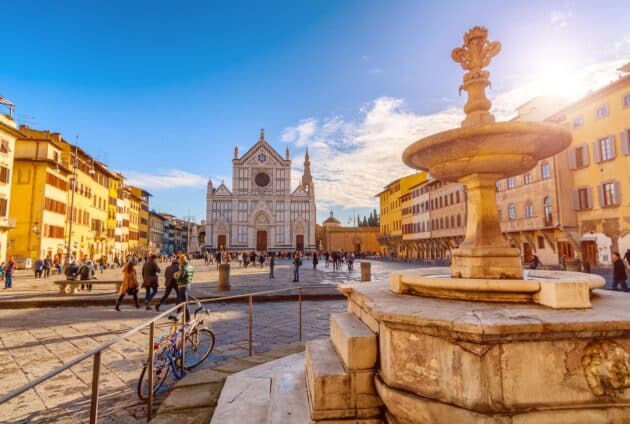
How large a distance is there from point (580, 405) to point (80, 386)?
184 inches

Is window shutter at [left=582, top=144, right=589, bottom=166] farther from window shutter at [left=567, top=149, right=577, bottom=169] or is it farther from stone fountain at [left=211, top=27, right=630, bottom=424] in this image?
stone fountain at [left=211, top=27, right=630, bottom=424]

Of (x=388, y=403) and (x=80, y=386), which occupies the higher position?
(x=388, y=403)

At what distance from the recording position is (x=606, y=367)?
75.5 inches

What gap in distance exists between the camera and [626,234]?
1798cm

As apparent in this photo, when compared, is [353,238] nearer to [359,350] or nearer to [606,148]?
[606,148]

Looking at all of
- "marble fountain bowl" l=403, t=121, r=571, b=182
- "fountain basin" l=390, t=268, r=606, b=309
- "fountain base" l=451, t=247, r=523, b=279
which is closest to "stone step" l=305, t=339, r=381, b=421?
"fountain basin" l=390, t=268, r=606, b=309

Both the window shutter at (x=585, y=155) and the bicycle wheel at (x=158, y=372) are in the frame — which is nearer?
the bicycle wheel at (x=158, y=372)

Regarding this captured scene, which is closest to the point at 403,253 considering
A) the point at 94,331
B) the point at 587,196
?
the point at 587,196

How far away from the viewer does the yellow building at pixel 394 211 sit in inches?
1778

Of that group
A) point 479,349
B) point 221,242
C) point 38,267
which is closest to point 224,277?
point 479,349

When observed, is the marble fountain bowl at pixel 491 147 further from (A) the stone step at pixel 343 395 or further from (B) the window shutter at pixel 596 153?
(B) the window shutter at pixel 596 153

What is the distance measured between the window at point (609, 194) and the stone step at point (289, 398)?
72.9 feet

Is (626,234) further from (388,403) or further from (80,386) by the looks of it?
(80,386)

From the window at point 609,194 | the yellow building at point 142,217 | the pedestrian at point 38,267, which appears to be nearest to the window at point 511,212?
the window at point 609,194
